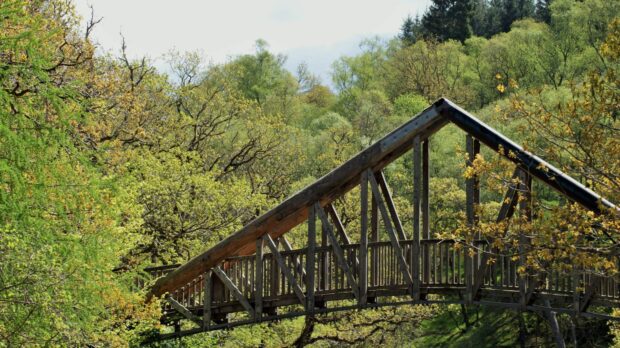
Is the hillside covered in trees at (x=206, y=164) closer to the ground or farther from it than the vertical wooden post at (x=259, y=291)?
farther from it

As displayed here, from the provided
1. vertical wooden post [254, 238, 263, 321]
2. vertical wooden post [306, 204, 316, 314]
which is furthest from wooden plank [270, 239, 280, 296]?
vertical wooden post [306, 204, 316, 314]

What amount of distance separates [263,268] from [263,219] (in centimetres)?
148

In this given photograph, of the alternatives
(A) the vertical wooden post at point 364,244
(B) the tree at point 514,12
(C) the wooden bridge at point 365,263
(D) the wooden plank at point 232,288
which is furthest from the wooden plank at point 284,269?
(B) the tree at point 514,12

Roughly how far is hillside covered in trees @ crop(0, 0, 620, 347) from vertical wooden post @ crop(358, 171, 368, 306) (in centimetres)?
215

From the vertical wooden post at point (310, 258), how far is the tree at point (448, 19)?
6609 centimetres

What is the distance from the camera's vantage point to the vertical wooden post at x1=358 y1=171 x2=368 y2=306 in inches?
809

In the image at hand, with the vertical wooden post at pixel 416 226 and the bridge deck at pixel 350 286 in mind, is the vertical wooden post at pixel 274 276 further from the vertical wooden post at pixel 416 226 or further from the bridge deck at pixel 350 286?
the vertical wooden post at pixel 416 226

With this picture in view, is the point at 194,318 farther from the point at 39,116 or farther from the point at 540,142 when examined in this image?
the point at 540,142

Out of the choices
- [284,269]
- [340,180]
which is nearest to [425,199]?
[340,180]

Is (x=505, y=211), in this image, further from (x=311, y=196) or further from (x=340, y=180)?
(x=311, y=196)

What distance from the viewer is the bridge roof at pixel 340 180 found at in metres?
19.9

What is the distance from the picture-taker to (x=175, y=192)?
89.1 feet

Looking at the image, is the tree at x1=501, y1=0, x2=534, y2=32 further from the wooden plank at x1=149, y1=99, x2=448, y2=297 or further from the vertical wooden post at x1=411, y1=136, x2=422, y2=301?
the vertical wooden post at x1=411, y1=136, x2=422, y2=301

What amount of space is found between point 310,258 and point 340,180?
6.00ft
